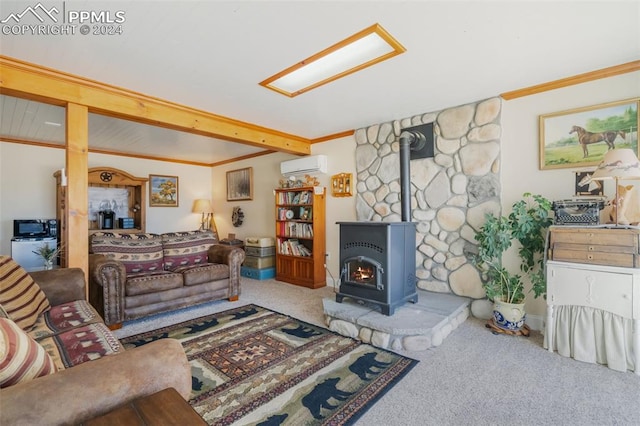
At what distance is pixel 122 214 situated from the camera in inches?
225

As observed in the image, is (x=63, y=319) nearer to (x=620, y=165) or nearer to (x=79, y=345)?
(x=79, y=345)

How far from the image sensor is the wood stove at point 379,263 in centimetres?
271

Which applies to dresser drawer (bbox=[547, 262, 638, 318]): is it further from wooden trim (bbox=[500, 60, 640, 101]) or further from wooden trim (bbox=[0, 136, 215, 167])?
wooden trim (bbox=[0, 136, 215, 167])

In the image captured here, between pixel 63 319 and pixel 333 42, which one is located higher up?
pixel 333 42

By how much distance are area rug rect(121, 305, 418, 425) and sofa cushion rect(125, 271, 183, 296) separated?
50cm

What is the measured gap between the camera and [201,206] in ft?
21.1

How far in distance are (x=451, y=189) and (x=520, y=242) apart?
85cm

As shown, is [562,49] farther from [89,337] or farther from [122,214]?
[122,214]

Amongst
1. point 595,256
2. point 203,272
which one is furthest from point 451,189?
point 203,272

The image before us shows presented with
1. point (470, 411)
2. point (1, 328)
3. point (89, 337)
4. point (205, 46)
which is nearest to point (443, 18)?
point (205, 46)

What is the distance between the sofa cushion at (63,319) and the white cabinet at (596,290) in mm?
3417

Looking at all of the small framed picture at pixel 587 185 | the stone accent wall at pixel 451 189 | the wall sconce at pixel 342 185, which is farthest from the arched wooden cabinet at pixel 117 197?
the small framed picture at pixel 587 185

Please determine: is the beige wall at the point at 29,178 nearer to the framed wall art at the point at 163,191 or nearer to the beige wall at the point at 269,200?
the framed wall art at the point at 163,191

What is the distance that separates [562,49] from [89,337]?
12.1 feet
